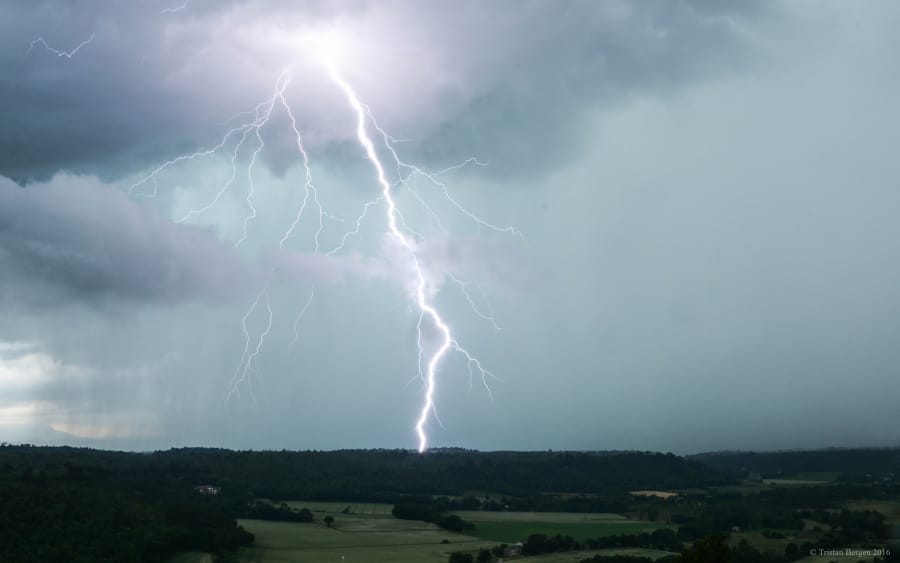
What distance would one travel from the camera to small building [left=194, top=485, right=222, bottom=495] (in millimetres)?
74981

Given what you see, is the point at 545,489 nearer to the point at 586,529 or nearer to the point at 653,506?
the point at 653,506

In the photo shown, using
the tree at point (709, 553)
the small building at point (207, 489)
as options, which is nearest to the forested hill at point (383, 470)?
the small building at point (207, 489)

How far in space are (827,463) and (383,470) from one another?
2630 inches

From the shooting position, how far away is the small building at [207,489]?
74981mm

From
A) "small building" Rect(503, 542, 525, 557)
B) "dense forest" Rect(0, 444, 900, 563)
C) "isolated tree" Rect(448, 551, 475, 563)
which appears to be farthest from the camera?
"small building" Rect(503, 542, 525, 557)

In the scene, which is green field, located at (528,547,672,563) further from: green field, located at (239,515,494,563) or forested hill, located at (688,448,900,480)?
forested hill, located at (688,448,900,480)

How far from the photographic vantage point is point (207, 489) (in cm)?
7731

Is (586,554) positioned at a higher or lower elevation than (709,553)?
lower

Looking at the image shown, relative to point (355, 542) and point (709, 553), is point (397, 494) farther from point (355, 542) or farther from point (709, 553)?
point (709, 553)

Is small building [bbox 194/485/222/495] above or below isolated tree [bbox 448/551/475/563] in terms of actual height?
above

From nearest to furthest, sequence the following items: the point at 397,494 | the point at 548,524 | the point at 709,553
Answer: the point at 709,553
the point at 548,524
the point at 397,494

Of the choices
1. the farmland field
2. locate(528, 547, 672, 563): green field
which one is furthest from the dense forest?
the farmland field

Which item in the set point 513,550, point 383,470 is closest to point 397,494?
point 383,470

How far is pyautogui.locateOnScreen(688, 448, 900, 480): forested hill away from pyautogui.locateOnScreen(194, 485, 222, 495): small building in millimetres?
72211
